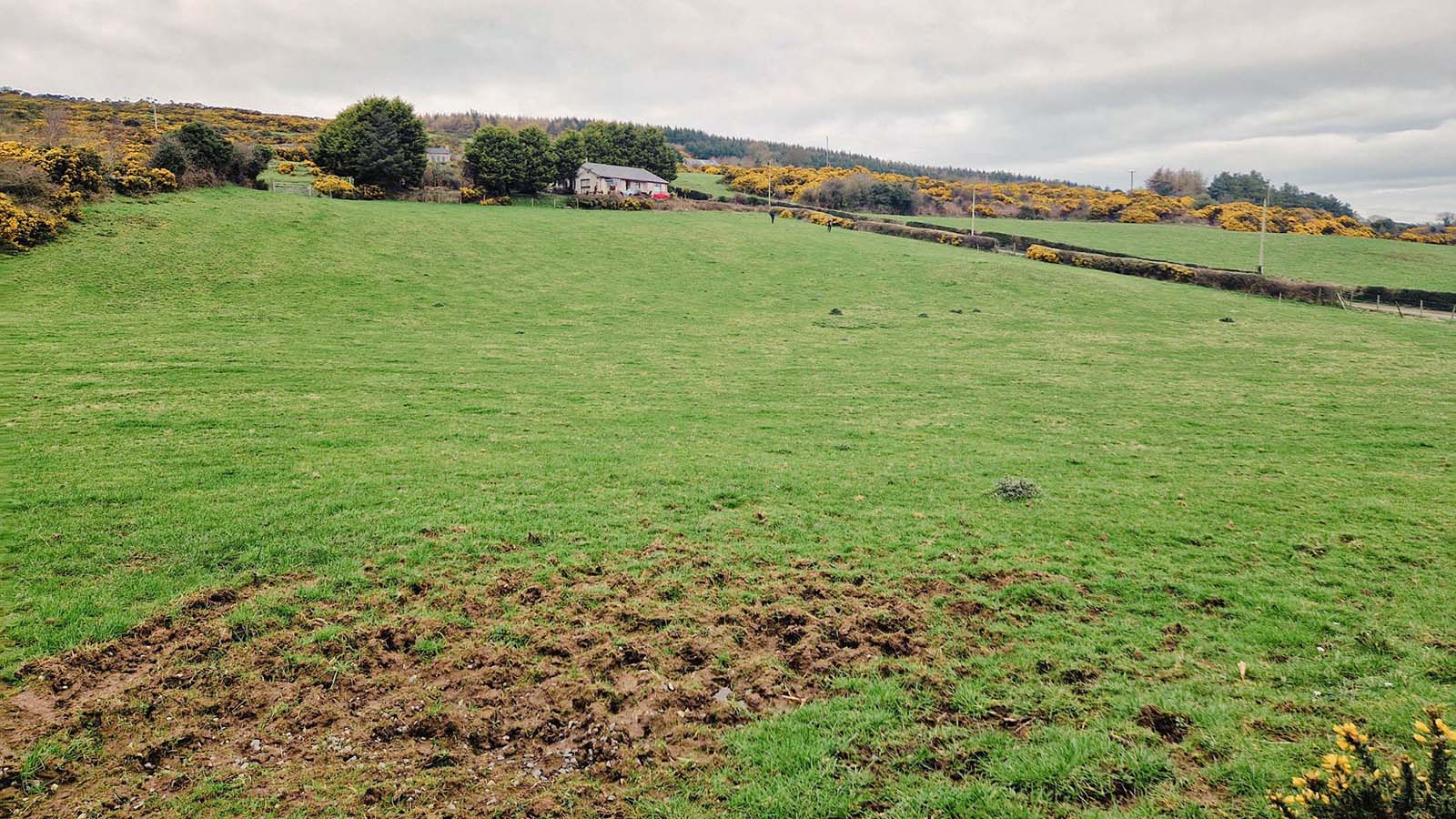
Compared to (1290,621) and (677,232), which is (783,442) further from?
(677,232)

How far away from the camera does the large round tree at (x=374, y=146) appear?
56594 millimetres

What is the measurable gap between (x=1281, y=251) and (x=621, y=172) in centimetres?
7002

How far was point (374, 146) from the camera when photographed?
5666 centimetres

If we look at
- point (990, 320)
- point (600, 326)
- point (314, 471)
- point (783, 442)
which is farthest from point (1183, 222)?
point (314, 471)

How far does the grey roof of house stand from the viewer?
3177 inches

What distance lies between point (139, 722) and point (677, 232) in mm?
48970

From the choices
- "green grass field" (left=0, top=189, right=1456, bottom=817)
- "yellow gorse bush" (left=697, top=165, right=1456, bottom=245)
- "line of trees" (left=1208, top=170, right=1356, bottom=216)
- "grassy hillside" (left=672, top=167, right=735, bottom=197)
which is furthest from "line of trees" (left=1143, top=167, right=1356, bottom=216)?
"green grass field" (left=0, top=189, right=1456, bottom=817)

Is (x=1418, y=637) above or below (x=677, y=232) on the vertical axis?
below

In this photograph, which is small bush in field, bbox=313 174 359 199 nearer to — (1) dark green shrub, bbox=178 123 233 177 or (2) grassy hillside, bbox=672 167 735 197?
(1) dark green shrub, bbox=178 123 233 177

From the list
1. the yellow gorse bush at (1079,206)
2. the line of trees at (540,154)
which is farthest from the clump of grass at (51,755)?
the yellow gorse bush at (1079,206)

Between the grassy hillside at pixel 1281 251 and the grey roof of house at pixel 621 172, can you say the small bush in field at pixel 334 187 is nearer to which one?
the grey roof of house at pixel 621 172

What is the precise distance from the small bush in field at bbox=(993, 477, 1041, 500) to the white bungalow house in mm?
72591

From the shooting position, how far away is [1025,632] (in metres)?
7.84

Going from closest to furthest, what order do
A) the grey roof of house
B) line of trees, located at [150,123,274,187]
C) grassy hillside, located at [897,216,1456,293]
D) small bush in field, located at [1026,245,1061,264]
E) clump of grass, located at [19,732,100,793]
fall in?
clump of grass, located at [19,732,100,793] < line of trees, located at [150,123,274,187] < grassy hillside, located at [897,216,1456,293] < small bush in field, located at [1026,245,1061,264] < the grey roof of house
